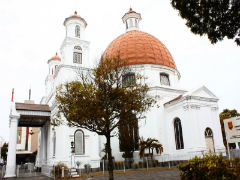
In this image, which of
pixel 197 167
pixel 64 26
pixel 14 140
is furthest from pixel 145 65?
pixel 197 167

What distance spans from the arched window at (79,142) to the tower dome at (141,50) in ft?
34.2

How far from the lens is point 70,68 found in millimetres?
24250

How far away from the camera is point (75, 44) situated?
1017 inches

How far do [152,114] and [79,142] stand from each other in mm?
9560

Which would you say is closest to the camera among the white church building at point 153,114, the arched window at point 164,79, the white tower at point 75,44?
the white church building at point 153,114

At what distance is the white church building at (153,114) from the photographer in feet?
73.5

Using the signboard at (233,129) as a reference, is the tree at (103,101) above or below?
above

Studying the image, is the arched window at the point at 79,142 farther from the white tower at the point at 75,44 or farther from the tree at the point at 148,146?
the white tower at the point at 75,44

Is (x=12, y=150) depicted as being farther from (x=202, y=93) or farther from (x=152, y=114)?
(x=202, y=93)

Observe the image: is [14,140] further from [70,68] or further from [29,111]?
[70,68]

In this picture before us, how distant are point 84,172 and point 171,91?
14968 millimetres

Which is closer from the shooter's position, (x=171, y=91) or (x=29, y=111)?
(x=29, y=111)

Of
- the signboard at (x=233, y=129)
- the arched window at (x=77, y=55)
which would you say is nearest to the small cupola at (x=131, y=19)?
the arched window at (x=77, y=55)

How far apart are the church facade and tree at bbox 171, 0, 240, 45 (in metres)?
10.7
